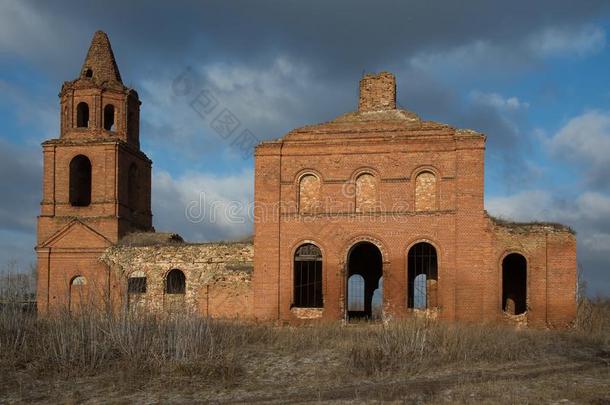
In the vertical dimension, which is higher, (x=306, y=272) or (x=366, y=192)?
(x=366, y=192)

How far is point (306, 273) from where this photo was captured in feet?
85.1

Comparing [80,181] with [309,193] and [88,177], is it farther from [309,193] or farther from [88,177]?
[309,193]

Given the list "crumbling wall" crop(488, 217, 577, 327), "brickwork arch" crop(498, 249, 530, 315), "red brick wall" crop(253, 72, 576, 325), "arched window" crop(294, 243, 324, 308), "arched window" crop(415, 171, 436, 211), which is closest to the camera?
"crumbling wall" crop(488, 217, 577, 327)

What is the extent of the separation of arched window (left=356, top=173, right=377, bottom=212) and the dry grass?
312 inches

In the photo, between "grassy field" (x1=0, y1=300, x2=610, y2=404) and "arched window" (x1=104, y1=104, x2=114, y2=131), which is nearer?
"grassy field" (x1=0, y1=300, x2=610, y2=404)

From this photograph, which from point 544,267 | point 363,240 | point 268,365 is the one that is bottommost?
point 268,365

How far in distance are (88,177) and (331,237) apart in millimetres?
11913

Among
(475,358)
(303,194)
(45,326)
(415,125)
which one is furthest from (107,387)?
(415,125)

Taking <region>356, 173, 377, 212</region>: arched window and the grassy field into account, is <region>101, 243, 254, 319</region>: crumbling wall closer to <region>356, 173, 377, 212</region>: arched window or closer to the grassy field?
<region>356, 173, 377, 212</region>: arched window

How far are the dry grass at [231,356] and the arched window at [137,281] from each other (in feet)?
33.0

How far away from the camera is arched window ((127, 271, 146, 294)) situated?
2767 centimetres

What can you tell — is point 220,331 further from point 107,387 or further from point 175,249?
point 175,249

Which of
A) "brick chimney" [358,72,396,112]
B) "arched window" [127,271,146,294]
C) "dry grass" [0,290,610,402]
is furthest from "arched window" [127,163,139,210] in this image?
"dry grass" [0,290,610,402]

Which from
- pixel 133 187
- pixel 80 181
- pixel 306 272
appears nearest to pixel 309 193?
pixel 306 272
